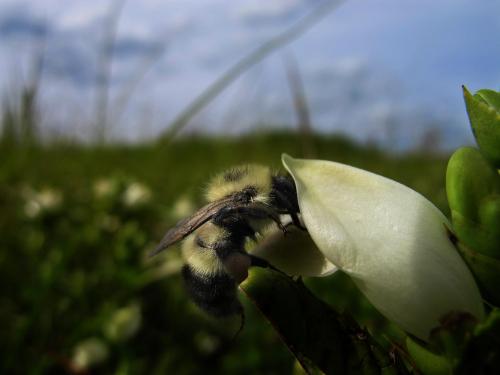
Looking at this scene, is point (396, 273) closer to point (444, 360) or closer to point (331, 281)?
point (444, 360)

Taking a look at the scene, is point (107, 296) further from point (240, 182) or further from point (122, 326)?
point (240, 182)

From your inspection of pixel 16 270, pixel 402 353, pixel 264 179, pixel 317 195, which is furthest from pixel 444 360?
pixel 16 270

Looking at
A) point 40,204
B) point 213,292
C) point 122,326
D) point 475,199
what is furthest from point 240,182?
point 40,204

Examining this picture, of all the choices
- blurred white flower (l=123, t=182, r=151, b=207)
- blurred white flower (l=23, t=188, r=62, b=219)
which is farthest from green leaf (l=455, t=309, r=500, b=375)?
blurred white flower (l=23, t=188, r=62, b=219)

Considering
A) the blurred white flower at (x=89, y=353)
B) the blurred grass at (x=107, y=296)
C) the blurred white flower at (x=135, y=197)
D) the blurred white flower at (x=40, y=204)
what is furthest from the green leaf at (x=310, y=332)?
the blurred white flower at (x=40, y=204)

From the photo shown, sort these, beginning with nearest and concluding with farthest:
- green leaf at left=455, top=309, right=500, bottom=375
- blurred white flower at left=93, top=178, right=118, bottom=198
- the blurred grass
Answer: green leaf at left=455, top=309, right=500, bottom=375 < the blurred grass < blurred white flower at left=93, top=178, right=118, bottom=198

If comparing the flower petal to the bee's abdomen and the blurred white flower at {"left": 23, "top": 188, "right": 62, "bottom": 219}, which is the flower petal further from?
the blurred white flower at {"left": 23, "top": 188, "right": 62, "bottom": 219}

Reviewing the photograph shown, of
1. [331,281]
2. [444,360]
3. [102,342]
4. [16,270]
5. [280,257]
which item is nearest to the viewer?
[444,360]
